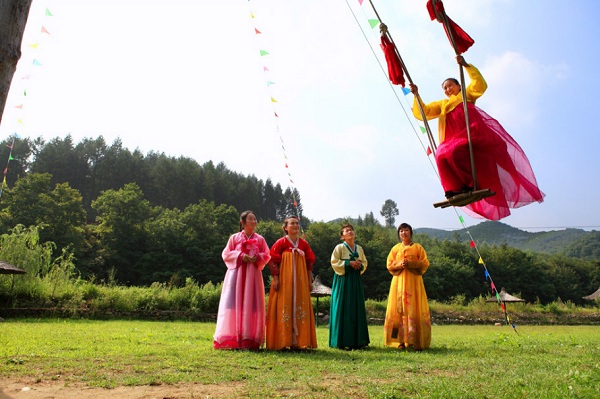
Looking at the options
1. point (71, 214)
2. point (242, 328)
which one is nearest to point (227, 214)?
point (71, 214)

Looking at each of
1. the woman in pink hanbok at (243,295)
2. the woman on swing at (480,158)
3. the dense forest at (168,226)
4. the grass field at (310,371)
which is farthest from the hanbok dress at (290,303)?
the dense forest at (168,226)

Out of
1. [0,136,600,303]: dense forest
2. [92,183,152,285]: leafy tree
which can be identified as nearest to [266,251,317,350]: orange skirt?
[0,136,600,303]: dense forest

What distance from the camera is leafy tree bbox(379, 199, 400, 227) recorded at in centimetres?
12006

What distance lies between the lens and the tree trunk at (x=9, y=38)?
271 centimetres

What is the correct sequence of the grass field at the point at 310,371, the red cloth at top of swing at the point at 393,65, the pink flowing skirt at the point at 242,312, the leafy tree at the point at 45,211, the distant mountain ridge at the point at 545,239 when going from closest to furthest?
1. the grass field at the point at 310,371
2. the red cloth at top of swing at the point at 393,65
3. the pink flowing skirt at the point at 242,312
4. the leafy tree at the point at 45,211
5. the distant mountain ridge at the point at 545,239

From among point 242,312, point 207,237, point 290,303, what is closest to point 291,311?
point 290,303

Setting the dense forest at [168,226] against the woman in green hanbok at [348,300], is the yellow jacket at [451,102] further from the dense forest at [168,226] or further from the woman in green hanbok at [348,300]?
the dense forest at [168,226]

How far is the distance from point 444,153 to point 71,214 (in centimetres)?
4268

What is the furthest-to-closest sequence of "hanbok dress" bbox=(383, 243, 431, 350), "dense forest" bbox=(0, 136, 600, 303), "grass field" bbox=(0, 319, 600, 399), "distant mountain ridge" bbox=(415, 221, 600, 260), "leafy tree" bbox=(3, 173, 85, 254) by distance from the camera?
"distant mountain ridge" bbox=(415, 221, 600, 260), "dense forest" bbox=(0, 136, 600, 303), "leafy tree" bbox=(3, 173, 85, 254), "hanbok dress" bbox=(383, 243, 431, 350), "grass field" bbox=(0, 319, 600, 399)

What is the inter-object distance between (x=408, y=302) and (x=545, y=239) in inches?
6488

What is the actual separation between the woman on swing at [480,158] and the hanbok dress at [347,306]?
3058mm

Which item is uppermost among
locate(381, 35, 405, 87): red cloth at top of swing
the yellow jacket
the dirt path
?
locate(381, 35, 405, 87): red cloth at top of swing

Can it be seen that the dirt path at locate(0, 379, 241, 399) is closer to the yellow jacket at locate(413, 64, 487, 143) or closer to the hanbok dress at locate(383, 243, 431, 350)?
the yellow jacket at locate(413, 64, 487, 143)

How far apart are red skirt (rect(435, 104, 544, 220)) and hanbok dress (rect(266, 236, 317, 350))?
3.09 meters
